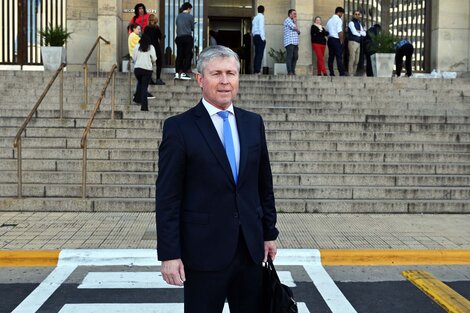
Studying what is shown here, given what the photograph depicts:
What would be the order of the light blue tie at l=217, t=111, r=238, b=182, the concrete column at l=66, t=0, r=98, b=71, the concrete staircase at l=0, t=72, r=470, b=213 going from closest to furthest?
1. the light blue tie at l=217, t=111, r=238, b=182
2. the concrete staircase at l=0, t=72, r=470, b=213
3. the concrete column at l=66, t=0, r=98, b=71

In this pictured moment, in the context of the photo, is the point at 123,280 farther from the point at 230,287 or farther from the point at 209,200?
the point at 209,200

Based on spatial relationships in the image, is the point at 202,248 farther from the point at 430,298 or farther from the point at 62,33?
the point at 62,33

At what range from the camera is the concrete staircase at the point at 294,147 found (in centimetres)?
881

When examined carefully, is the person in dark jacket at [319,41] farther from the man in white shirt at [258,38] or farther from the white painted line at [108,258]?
the white painted line at [108,258]

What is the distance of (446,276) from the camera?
5.84m

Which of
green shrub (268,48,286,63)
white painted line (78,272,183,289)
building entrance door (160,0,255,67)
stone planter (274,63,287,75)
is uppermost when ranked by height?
building entrance door (160,0,255,67)

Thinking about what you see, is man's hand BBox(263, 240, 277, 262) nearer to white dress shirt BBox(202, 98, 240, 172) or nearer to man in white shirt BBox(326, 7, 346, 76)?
white dress shirt BBox(202, 98, 240, 172)

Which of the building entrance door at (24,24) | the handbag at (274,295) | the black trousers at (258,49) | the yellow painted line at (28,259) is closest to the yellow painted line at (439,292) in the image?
the handbag at (274,295)

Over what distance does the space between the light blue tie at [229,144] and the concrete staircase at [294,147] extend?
5.88 m

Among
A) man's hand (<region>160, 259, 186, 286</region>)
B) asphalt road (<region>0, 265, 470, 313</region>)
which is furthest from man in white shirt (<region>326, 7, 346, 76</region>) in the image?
man's hand (<region>160, 259, 186, 286</region>)

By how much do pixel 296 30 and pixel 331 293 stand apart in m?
11.2

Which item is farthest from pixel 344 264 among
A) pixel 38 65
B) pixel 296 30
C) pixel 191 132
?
pixel 38 65

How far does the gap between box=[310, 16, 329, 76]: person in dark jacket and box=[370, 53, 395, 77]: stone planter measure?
151 cm

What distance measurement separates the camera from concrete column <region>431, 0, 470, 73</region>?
59.4ft
